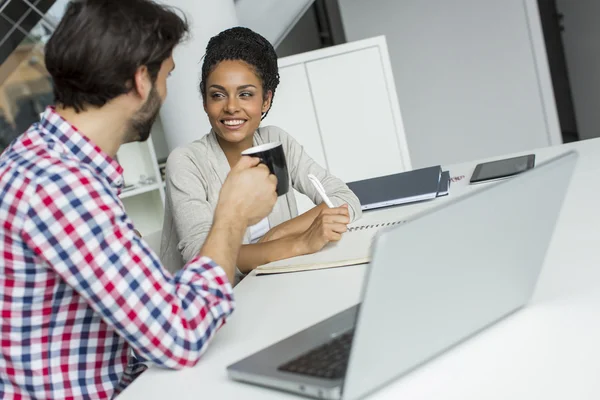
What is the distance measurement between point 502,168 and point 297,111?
1362 mm

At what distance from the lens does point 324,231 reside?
1427mm

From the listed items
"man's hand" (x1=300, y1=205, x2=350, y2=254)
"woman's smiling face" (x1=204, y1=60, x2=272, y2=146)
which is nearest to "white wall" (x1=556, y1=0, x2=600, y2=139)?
"woman's smiling face" (x1=204, y1=60, x2=272, y2=146)

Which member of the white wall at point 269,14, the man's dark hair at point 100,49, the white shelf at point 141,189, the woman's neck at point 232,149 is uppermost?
the white wall at point 269,14

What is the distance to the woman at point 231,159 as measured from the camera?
5.25 ft

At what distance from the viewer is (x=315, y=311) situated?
101 cm

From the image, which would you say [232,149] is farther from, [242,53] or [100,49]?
[100,49]

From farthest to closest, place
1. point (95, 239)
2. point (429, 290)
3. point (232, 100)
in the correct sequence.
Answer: point (232, 100), point (95, 239), point (429, 290)

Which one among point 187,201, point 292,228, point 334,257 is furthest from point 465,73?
point 334,257

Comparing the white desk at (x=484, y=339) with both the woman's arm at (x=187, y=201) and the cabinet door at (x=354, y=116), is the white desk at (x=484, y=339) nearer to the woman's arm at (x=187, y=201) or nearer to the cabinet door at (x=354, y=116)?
the woman's arm at (x=187, y=201)

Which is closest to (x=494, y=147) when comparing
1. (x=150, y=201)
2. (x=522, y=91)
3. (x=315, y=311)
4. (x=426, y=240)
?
(x=522, y=91)

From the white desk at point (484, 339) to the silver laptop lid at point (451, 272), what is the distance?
0.10 ft

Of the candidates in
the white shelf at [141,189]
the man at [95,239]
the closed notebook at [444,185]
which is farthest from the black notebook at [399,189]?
the white shelf at [141,189]

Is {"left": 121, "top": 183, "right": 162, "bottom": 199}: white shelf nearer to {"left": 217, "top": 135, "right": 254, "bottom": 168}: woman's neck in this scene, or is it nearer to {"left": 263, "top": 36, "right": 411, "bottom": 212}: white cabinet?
{"left": 263, "top": 36, "right": 411, "bottom": 212}: white cabinet

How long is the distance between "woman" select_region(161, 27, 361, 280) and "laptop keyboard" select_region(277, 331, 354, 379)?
0.68 m
